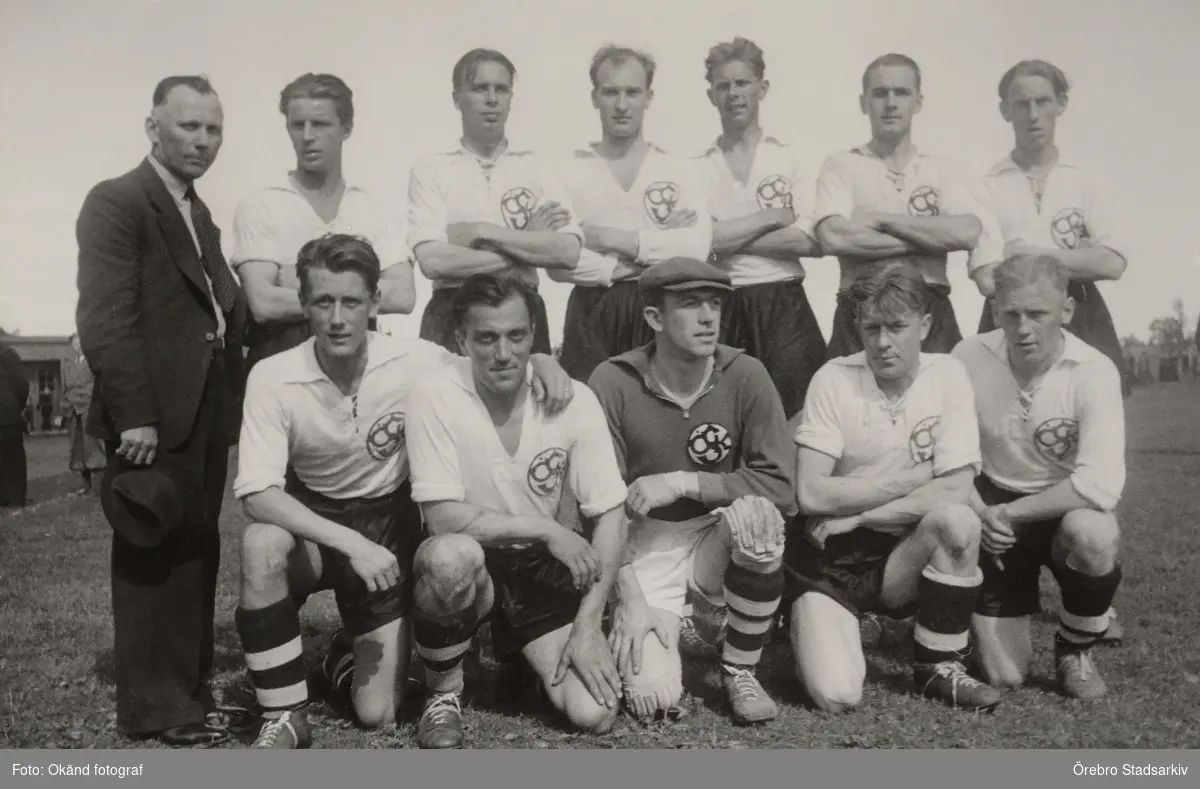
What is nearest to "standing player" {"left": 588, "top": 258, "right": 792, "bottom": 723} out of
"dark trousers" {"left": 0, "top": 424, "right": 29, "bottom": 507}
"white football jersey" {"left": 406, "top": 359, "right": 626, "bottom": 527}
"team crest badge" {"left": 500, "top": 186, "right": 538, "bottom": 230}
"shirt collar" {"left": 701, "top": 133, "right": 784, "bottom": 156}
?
"white football jersey" {"left": 406, "top": 359, "right": 626, "bottom": 527}

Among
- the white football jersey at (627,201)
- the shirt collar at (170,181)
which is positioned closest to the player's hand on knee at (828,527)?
the white football jersey at (627,201)

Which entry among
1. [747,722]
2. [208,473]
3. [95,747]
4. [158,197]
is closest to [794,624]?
[747,722]

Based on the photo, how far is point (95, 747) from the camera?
3.49 meters

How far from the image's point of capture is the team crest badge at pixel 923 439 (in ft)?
12.9

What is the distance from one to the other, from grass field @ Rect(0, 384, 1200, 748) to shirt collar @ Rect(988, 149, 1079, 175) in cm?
116

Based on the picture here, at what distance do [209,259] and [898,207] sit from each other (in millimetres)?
2906

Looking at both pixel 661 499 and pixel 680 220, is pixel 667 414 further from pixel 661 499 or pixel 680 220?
pixel 680 220

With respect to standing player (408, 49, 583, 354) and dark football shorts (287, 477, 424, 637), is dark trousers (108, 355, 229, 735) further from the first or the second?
standing player (408, 49, 583, 354)

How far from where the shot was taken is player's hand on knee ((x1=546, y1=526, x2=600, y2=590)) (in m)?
3.45

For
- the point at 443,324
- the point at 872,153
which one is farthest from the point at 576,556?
the point at 872,153

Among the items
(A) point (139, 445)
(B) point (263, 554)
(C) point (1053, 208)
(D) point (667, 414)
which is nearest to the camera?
(B) point (263, 554)

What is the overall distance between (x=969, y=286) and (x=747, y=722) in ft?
7.50

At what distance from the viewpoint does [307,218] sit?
413cm
